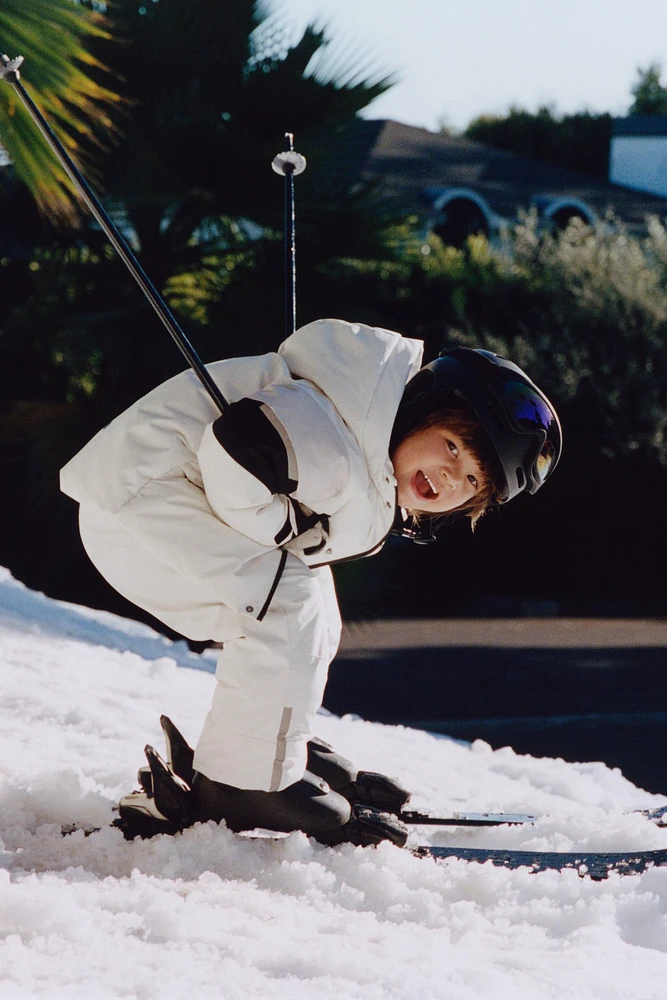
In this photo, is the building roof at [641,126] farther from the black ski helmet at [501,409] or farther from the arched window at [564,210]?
the black ski helmet at [501,409]

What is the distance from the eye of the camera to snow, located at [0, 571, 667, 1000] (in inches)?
57.1

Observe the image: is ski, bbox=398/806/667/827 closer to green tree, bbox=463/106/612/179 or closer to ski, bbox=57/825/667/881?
ski, bbox=57/825/667/881

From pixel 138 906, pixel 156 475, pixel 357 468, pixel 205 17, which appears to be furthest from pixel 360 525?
pixel 205 17

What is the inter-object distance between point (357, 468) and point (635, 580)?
761 centimetres

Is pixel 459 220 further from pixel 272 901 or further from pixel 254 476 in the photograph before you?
pixel 272 901

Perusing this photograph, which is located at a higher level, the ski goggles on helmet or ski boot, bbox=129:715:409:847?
the ski goggles on helmet

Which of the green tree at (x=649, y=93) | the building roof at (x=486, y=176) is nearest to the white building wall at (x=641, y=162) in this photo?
the building roof at (x=486, y=176)

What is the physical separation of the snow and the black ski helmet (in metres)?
0.76

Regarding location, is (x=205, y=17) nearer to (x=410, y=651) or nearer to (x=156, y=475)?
(x=410, y=651)

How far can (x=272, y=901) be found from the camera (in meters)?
1.76

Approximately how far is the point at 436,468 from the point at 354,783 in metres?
0.74

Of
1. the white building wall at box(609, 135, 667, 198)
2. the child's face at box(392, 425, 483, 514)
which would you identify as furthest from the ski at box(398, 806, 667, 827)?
the white building wall at box(609, 135, 667, 198)

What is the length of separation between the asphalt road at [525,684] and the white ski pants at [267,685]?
95.2 inches

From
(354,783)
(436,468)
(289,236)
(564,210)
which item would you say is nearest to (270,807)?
(354,783)
